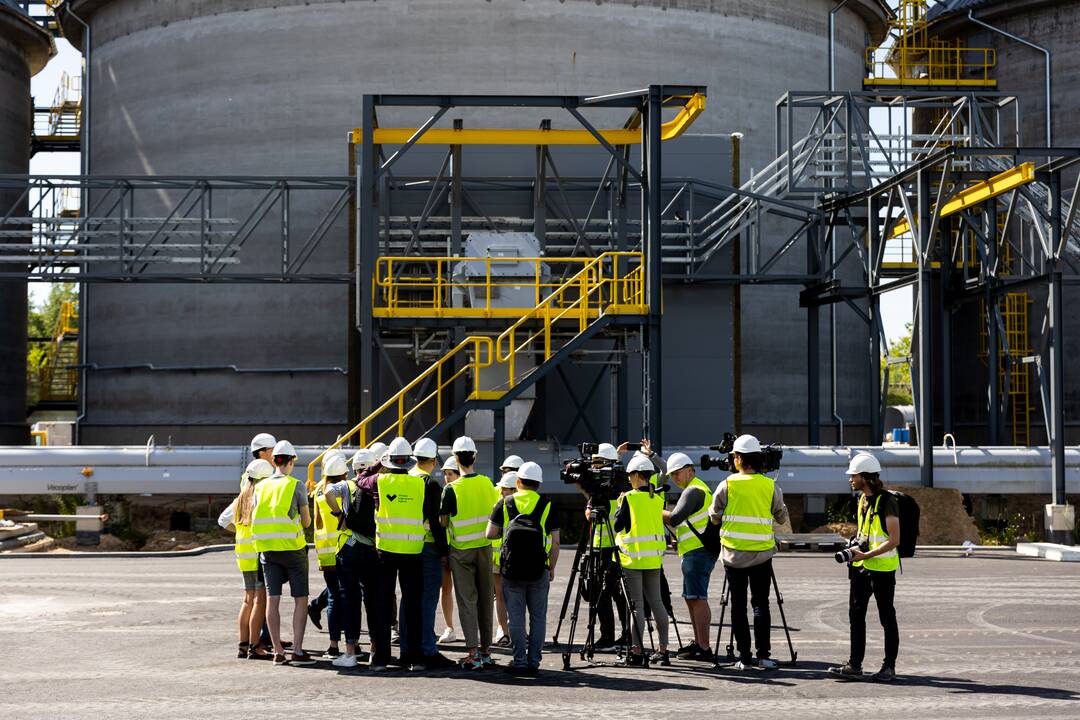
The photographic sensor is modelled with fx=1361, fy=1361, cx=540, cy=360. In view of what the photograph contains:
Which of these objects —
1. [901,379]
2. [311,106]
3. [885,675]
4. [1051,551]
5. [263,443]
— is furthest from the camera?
[901,379]

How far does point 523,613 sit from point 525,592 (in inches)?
7.1

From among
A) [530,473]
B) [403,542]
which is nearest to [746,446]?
[530,473]

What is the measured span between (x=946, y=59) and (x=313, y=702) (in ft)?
130

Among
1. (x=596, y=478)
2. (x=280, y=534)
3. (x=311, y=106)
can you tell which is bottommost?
(x=280, y=534)

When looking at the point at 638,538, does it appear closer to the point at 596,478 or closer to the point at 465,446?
the point at 596,478

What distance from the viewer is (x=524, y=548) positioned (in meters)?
11.6

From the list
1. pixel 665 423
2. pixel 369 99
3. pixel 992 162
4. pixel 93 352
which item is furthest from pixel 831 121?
pixel 93 352

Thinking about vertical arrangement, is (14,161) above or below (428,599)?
above

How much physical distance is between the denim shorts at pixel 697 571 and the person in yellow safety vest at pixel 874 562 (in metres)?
1.51

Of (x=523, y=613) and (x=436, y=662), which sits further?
(x=436, y=662)

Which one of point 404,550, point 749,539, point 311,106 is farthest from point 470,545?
point 311,106

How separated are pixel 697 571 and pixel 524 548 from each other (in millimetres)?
1818

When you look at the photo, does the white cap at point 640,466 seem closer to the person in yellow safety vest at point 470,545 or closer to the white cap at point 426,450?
the person in yellow safety vest at point 470,545

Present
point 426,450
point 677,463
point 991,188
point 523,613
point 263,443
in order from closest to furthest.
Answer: point 523,613 < point 426,450 < point 677,463 < point 263,443 < point 991,188
